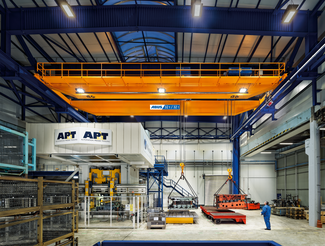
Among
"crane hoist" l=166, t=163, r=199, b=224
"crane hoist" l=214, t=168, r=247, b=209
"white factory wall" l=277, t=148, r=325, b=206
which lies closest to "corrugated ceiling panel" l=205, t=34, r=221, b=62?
"crane hoist" l=166, t=163, r=199, b=224

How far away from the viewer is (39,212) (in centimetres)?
523

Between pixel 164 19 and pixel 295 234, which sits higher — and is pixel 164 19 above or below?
above

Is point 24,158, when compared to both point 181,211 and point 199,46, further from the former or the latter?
point 181,211

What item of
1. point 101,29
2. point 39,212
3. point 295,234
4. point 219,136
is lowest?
point 295,234

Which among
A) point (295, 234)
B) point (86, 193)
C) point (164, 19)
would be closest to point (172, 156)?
point (86, 193)

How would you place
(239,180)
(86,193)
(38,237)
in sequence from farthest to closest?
(239,180)
(86,193)
(38,237)

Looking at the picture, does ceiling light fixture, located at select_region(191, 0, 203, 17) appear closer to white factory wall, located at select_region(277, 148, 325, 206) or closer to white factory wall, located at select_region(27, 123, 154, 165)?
A: white factory wall, located at select_region(27, 123, 154, 165)

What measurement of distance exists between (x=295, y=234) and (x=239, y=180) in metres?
18.4

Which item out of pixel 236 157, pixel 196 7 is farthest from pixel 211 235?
pixel 236 157

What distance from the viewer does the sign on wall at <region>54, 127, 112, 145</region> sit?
14.3 meters

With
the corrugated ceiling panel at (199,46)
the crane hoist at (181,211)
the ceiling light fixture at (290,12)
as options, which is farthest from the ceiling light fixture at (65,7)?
the crane hoist at (181,211)

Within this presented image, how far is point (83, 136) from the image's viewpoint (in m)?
14.4

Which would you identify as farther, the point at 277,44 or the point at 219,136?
the point at 219,136

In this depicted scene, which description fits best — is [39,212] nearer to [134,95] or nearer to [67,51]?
[134,95]
